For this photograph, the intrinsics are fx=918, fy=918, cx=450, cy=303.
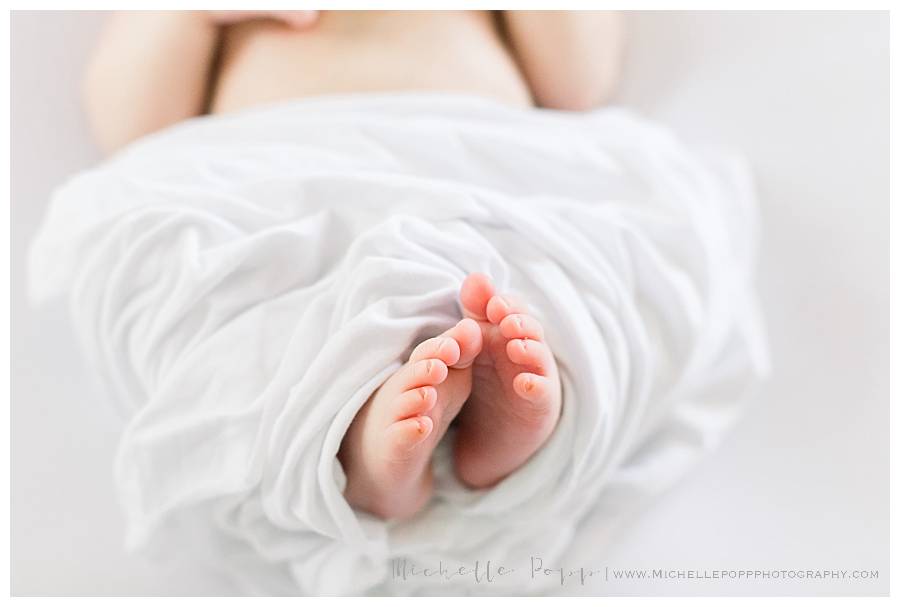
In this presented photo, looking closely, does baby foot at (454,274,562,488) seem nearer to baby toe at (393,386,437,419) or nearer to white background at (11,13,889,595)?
baby toe at (393,386,437,419)

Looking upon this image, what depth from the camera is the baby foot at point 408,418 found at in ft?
2.16

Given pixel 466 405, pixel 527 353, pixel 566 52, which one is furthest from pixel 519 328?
pixel 566 52

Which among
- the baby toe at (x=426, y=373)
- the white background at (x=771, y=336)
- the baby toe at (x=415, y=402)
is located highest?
the baby toe at (x=426, y=373)

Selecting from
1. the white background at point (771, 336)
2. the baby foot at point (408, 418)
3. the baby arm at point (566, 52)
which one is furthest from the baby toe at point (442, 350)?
the baby arm at point (566, 52)

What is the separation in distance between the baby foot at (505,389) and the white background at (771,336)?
185mm

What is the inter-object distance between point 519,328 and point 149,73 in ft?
1.79

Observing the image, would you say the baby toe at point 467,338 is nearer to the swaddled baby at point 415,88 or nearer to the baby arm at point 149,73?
the swaddled baby at point 415,88

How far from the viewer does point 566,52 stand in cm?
101

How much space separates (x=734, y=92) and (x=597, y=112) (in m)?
0.20

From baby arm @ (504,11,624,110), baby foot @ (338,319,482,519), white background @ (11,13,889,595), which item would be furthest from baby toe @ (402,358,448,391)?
baby arm @ (504,11,624,110)

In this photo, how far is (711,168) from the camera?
1.01 metres

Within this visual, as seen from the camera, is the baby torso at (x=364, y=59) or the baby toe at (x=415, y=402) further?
the baby torso at (x=364, y=59)

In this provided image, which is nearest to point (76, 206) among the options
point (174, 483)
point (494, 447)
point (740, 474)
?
point (174, 483)

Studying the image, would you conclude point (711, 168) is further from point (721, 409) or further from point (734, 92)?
point (721, 409)
